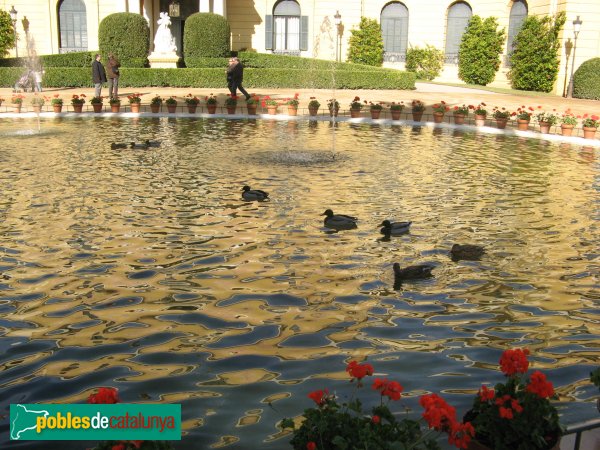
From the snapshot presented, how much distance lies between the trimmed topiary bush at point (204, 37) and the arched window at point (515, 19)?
18.5 metres

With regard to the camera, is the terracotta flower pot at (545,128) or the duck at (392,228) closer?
the duck at (392,228)

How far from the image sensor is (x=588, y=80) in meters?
34.2

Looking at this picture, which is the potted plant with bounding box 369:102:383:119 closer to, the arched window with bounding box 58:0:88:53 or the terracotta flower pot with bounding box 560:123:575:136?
the terracotta flower pot with bounding box 560:123:575:136

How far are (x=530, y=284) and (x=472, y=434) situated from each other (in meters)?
4.79

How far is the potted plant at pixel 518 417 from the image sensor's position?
12.1 ft

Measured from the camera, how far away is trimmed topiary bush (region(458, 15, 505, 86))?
136ft

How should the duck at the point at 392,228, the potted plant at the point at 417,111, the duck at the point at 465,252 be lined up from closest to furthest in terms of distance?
1. the duck at the point at 465,252
2. the duck at the point at 392,228
3. the potted plant at the point at 417,111

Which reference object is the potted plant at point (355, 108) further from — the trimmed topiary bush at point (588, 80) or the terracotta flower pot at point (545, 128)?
the trimmed topiary bush at point (588, 80)

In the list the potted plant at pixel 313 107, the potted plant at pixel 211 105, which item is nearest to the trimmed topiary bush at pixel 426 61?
the potted plant at pixel 313 107

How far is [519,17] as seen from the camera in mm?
41312

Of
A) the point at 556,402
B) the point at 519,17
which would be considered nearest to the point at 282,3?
the point at 519,17

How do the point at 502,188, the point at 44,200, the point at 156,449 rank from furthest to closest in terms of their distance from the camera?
the point at 502,188 < the point at 44,200 < the point at 156,449

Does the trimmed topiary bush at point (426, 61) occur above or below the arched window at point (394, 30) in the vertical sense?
below

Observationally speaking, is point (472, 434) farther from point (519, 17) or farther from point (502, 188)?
point (519, 17)
